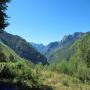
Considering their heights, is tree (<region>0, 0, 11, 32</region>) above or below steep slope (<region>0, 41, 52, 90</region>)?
above

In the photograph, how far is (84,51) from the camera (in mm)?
108812

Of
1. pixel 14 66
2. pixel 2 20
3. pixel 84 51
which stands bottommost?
pixel 14 66

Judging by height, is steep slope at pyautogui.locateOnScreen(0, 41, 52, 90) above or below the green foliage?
below

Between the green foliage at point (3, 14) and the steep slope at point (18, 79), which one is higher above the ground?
the green foliage at point (3, 14)

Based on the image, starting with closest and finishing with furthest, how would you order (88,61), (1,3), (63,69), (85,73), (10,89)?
(10,89), (1,3), (85,73), (63,69), (88,61)

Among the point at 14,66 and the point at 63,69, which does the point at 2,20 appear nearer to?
the point at 14,66

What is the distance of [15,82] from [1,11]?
7.71 m

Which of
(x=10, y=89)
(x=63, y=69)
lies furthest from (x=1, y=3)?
(x=63, y=69)

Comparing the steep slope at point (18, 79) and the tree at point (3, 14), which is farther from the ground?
the tree at point (3, 14)

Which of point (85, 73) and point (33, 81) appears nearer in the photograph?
point (33, 81)

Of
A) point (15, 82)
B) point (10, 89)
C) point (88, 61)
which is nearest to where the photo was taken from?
point (10, 89)

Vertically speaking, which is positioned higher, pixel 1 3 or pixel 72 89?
pixel 1 3

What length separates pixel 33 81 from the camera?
85.7ft

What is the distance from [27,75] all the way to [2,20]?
233 inches
